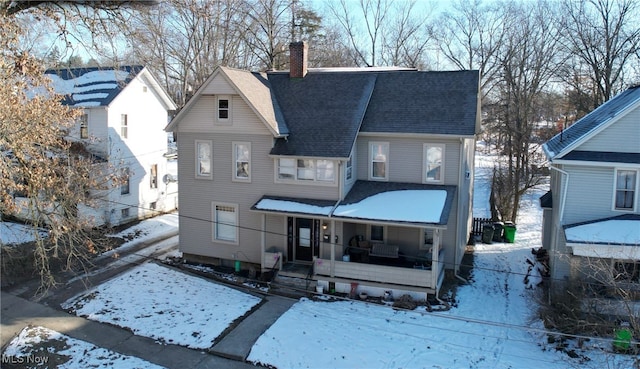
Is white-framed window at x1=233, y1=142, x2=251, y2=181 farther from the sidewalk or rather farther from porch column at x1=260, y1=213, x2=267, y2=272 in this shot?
the sidewalk

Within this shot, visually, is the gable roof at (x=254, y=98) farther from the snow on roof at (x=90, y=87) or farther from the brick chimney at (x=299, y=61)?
the snow on roof at (x=90, y=87)

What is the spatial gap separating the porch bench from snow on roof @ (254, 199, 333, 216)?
2.55 meters

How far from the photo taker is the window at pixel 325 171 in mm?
19547

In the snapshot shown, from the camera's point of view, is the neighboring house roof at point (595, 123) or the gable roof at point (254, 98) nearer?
the neighboring house roof at point (595, 123)

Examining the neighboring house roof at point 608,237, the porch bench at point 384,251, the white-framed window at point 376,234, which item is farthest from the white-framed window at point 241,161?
the neighboring house roof at point 608,237

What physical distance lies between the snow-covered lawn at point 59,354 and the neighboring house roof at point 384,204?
7279mm

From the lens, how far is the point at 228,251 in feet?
69.8

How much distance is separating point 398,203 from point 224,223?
7.38m

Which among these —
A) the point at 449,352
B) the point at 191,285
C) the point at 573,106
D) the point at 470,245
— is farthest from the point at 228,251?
the point at 573,106

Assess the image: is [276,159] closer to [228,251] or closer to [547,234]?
[228,251]

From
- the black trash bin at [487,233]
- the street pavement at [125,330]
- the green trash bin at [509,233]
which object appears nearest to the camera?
the street pavement at [125,330]

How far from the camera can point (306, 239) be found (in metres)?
20.6

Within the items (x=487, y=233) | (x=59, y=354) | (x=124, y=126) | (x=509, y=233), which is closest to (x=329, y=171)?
(x=487, y=233)

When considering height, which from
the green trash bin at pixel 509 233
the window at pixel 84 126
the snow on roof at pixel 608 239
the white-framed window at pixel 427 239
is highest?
the window at pixel 84 126
